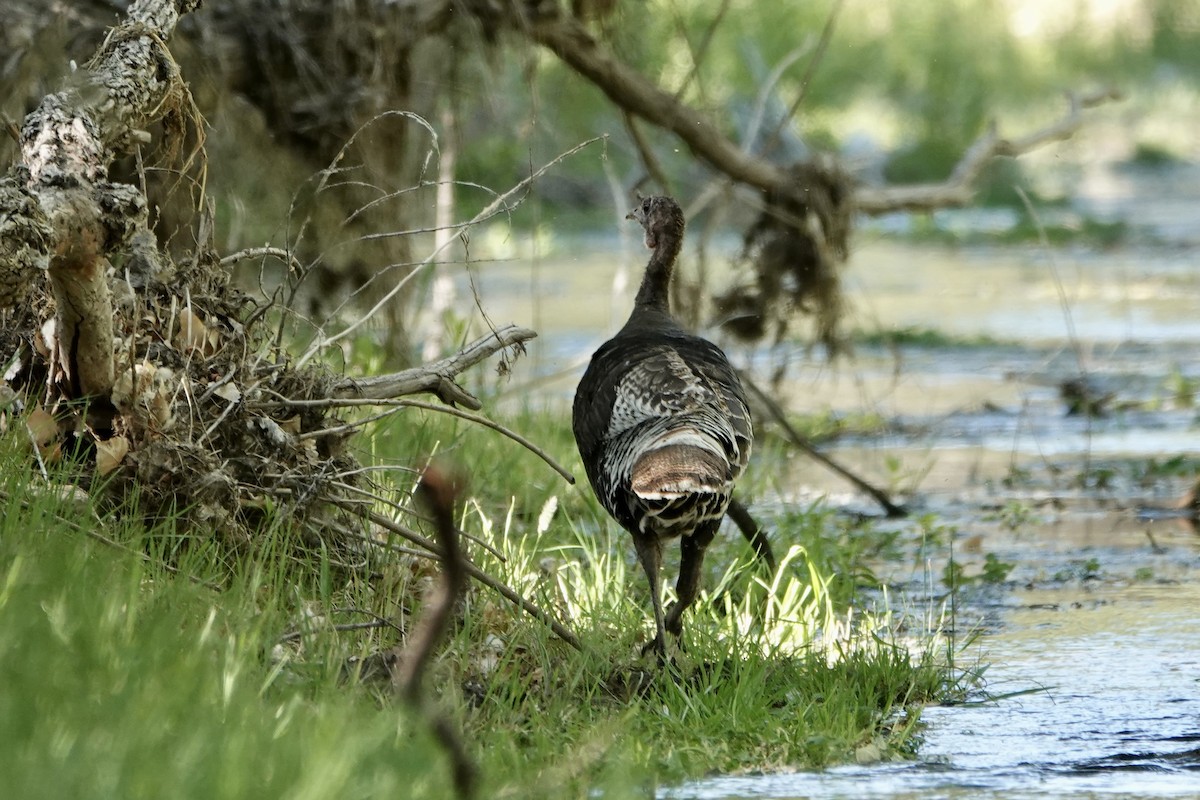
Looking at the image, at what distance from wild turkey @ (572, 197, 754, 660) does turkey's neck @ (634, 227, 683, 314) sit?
8.6 inches

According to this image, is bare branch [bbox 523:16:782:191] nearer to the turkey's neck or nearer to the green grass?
the turkey's neck

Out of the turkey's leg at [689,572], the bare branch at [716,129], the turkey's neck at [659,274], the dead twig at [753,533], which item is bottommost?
the turkey's leg at [689,572]

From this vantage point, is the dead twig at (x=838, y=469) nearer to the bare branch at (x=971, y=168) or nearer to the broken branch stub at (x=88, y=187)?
the bare branch at (x=971, y=168)

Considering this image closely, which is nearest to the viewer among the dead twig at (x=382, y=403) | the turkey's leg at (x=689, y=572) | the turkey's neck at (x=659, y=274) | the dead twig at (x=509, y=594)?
the dead twig at (x=509, y=594)

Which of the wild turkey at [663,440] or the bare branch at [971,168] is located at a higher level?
the bare branch at [971,168]

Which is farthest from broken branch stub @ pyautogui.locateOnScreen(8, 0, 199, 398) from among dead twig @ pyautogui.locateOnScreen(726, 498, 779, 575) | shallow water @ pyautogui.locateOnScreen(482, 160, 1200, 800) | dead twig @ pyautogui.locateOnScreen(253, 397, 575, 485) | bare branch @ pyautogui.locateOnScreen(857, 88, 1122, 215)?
bare branch @ pyautogui.locateOnScreen(857, 88, 1122, 215)

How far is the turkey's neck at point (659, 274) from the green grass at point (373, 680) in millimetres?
856

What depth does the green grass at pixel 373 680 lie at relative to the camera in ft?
10.1

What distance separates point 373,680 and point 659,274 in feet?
7.47

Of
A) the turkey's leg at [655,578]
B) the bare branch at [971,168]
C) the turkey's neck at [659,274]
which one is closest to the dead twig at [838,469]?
the turkey's neck at [659,274]

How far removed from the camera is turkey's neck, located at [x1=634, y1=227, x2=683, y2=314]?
604cm

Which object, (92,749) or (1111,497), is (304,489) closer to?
(92,749)

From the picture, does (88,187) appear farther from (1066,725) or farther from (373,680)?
(1066,725)

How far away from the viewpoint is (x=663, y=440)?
4.64 m
